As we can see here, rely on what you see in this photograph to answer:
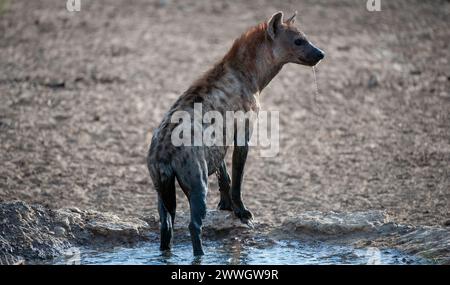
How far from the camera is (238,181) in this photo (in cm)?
559

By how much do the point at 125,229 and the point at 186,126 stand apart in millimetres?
857

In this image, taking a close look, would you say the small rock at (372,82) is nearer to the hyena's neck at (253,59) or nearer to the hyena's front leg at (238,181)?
the hyena's neck at (253,59)

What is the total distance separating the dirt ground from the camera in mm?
6816

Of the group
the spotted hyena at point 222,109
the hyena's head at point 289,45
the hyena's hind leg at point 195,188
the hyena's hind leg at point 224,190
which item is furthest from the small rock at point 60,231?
the hyena's head at point 289,45

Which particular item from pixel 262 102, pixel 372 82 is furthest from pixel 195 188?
pixel 372 82

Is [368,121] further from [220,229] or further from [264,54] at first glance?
[220,229]

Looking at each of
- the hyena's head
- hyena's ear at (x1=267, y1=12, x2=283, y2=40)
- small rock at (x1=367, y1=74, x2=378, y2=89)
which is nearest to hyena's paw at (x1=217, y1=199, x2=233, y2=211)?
the hyena's head

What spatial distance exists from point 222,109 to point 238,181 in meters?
0.50

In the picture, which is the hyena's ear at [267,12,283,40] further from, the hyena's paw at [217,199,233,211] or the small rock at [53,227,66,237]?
the small rock at [53,227,66,237]

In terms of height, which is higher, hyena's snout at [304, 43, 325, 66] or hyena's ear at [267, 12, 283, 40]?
hyena's ear at [267, 12, 283, 40]

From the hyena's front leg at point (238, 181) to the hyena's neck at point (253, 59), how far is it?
459 millimetres

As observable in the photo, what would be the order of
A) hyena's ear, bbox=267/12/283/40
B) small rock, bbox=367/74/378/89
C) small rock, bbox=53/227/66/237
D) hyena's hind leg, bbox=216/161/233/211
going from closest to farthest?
1. small rock, bbox=53/227/66/237
2. hyena's hind leg, bbox=216/161/233/211
3. hyena's ear, bbox=267/12/283/40
4. small rock, bbox=367/74/378/89

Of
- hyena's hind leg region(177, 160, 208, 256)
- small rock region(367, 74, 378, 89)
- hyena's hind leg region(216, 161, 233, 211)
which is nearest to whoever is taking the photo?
hyena's hind leg region(177, 160, 208, 256)
